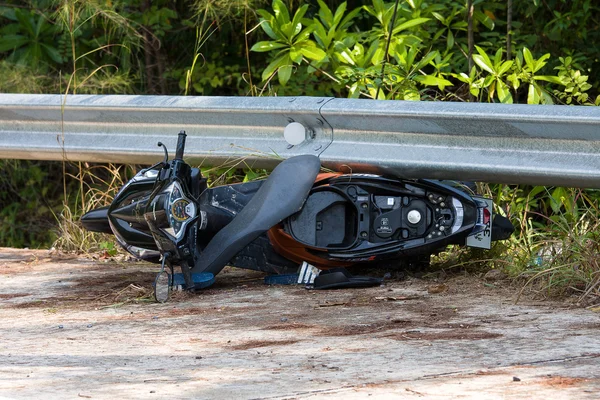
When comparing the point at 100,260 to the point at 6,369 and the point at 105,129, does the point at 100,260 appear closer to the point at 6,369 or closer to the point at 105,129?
the point at 105,129

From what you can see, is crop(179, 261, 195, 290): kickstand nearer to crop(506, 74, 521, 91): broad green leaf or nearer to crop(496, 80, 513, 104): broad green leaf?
crop(496, 80, 513, 104): broad green leaf

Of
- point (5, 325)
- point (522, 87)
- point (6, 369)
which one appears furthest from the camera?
point (522, 87)

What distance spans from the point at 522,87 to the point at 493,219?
2.82 meters

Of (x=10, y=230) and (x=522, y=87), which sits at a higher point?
(x=522, y=87)

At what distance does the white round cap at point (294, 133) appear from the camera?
5.12 m

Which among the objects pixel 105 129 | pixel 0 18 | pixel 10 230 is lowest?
pixel 10 230

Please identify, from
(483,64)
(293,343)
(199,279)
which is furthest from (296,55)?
(293,343)

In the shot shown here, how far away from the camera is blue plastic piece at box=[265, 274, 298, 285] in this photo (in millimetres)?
4594

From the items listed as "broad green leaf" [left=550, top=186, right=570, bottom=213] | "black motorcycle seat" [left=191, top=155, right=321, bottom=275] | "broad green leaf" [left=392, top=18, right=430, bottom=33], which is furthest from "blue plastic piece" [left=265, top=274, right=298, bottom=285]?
"broad green leaf" [left=392, top=18, right=430, bottom=33]

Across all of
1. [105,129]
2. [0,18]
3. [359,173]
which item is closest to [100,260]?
[105,129]

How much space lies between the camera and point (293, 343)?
129 inches

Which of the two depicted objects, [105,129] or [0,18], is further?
[0,18]

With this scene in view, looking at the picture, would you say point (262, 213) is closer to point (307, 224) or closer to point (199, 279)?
point (307, 224)

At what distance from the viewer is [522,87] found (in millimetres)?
7203
